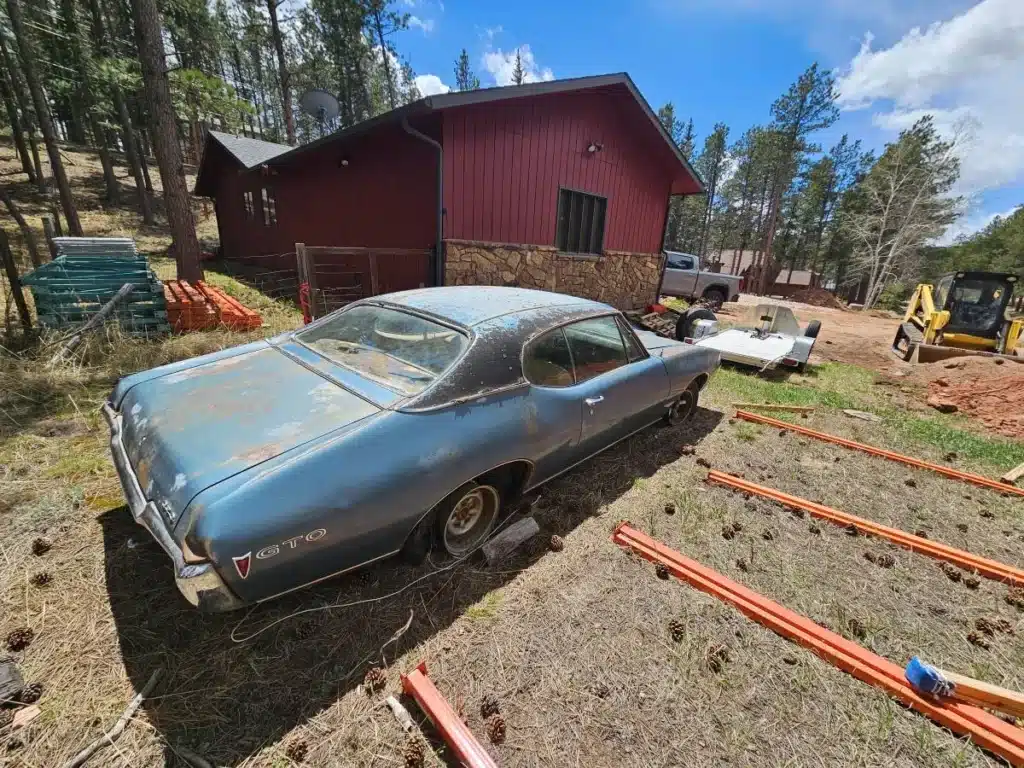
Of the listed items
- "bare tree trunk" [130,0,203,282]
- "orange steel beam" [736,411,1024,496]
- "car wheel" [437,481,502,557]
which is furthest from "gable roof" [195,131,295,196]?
"orange steel beam" [736,411,1024,496]

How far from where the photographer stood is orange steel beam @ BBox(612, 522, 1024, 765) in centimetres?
159

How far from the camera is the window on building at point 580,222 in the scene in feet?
29.5

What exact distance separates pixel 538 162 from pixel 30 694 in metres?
8.87

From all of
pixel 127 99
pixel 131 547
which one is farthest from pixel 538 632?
pixel 127 99

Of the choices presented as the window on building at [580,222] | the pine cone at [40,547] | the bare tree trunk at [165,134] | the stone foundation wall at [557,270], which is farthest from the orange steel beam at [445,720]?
the bare tree trunk at [165,134]

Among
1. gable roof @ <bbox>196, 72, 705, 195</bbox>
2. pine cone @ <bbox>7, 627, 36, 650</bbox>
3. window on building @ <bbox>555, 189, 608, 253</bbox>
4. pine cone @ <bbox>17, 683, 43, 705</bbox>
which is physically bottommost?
pine cone @ <bbox>17, 683, 43, 705</bbox>

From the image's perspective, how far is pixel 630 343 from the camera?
3469 millimetres

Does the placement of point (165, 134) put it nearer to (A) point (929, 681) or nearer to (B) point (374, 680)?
(B) point (374, 680)

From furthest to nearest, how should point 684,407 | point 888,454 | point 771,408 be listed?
1. point 771,408
2. point 684,407
3. point 888,454

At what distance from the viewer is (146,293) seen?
18.1 ft

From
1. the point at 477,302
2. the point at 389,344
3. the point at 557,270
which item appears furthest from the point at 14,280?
the point at 557,270

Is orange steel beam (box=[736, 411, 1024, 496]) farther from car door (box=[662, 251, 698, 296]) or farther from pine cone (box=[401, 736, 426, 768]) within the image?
car door (box=[662, 251, 698, 296])

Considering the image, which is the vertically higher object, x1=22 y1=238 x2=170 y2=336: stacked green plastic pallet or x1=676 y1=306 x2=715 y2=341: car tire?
x1=22 y1=238 x2=170 y2=336: stacked green plastic pallet

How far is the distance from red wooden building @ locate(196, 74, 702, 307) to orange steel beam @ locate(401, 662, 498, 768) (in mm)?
5229
